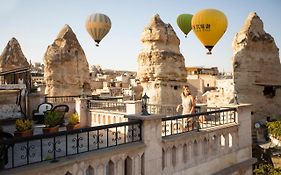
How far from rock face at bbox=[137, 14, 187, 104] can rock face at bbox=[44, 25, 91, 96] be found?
5957 millimetres

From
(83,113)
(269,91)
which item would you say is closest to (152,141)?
(83,113)

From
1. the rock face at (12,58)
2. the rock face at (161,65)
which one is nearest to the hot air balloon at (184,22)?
the rock face at (161,65)

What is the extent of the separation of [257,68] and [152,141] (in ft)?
82.0

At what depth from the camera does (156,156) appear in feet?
20.4

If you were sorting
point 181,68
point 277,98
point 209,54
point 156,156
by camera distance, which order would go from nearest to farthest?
point 156,156 → point 209,54 → point 181,68 → point 277,98

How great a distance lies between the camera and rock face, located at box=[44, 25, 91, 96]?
26.7 metres

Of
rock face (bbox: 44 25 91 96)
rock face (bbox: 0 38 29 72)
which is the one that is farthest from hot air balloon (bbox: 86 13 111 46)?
rock face (bbox: 0 38 29 72)

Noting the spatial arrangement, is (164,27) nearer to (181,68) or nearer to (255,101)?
(181,68)

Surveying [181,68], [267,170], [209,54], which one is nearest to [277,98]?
[181,68]

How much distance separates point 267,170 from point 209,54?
27.8 feet

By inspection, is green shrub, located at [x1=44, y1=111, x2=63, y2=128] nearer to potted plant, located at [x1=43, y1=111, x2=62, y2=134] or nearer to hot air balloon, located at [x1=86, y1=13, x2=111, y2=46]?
potted plant, located at [x1=43, y1=111, x2=62, y2=134]

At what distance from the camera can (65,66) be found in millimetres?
26922

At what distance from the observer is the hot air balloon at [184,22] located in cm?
2639

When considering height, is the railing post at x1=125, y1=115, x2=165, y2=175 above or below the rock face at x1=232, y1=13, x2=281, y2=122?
below
